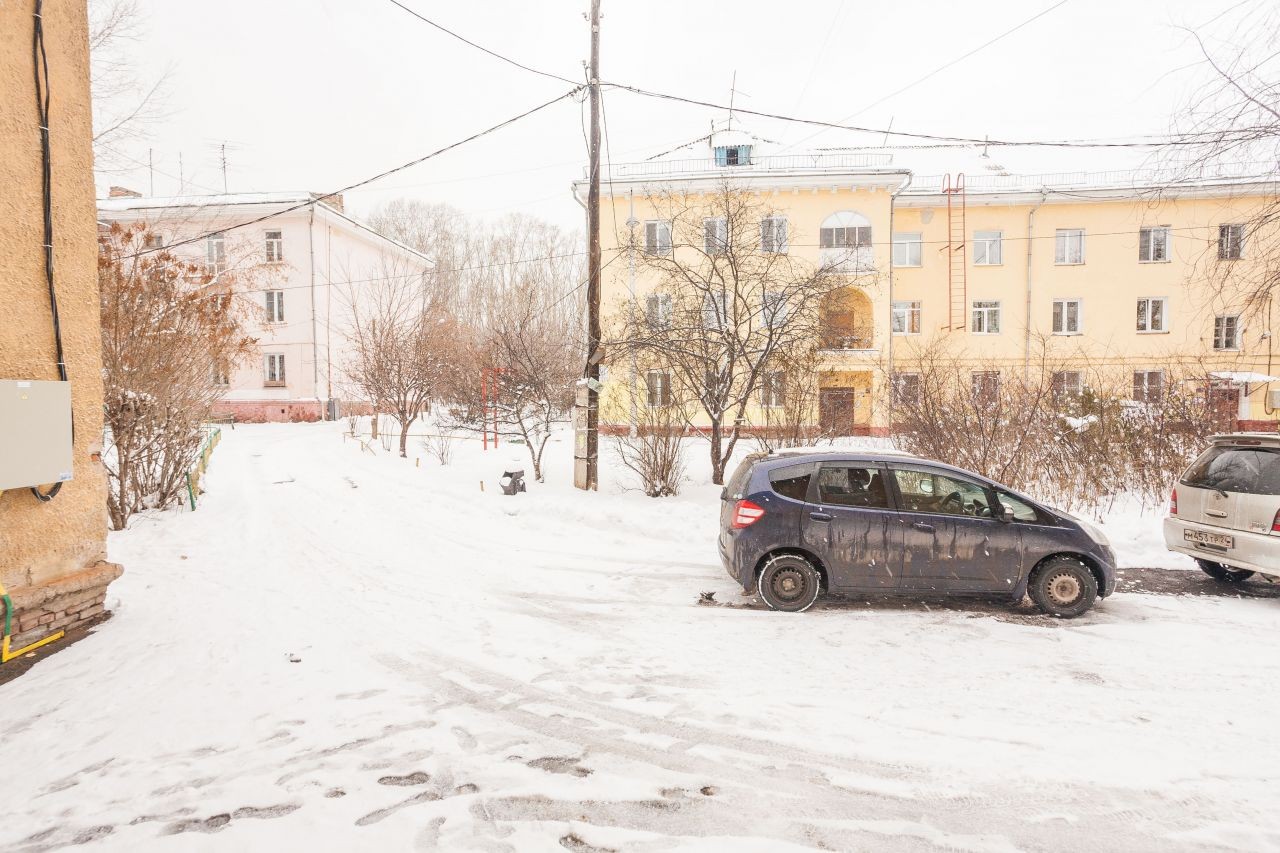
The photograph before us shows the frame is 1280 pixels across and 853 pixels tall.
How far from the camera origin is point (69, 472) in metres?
5.38

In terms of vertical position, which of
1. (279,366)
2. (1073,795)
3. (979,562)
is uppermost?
(279,366)

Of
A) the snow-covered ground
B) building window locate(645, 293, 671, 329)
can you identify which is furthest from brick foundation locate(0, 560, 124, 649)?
building window locate(645, 293, 671, 329)

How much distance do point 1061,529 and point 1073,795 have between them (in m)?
3.60

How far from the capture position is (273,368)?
3186cm

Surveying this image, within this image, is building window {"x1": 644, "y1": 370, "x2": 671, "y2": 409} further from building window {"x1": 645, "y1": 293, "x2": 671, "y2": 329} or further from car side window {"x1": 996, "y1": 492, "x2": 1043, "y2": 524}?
car side window {"x1": 996, "y1": 492, "x2": 1043, "y2": 524}

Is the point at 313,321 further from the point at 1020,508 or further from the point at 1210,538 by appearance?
the point at 1210,538

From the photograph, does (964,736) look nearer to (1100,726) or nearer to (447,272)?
(1100,726)

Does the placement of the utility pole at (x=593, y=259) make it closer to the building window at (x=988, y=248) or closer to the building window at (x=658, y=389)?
the building window at (x=658, y=389)

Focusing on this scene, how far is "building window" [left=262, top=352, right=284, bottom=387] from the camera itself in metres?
31.7

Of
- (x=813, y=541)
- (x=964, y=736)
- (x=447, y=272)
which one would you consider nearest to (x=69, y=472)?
(x=813, y=541)

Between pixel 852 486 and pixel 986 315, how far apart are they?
2562cm

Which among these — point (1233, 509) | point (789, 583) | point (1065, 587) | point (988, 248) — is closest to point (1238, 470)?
point (1233, 509)

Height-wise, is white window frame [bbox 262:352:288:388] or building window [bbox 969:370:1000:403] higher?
white window frame [bbox 262:352:288:388]

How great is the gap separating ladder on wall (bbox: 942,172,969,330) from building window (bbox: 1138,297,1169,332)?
7450mm
